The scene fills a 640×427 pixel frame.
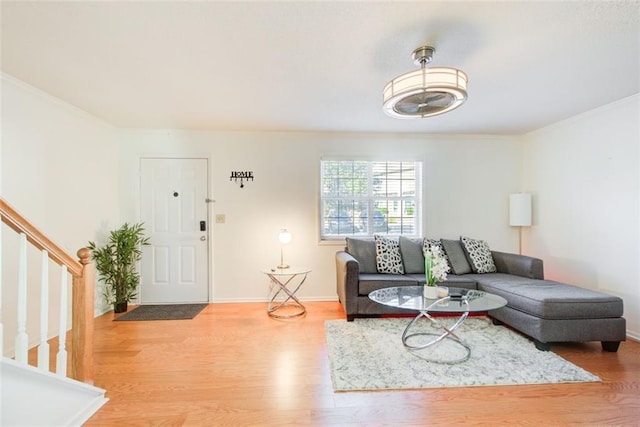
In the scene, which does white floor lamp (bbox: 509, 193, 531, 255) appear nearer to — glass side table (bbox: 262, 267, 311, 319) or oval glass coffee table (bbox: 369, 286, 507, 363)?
oval glass coffee table (bbox: 369, 286, 507, 363)

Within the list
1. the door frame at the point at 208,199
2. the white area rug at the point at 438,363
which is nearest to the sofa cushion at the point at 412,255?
the white area rug at the point at 438,363

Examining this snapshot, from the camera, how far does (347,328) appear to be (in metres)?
2.91

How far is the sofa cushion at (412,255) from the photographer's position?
11.4ft

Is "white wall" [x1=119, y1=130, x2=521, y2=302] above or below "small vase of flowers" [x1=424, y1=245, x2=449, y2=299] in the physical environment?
above

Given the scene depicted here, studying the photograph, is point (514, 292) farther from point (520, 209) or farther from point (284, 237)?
point (284, 237)

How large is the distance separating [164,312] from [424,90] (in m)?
3.65

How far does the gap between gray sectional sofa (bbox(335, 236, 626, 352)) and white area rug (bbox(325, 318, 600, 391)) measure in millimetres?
228

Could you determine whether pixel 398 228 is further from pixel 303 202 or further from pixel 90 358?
pixel 90 358

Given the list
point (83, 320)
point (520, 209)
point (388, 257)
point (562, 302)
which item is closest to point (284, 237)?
point (388, 257)

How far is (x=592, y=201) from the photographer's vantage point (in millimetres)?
3146

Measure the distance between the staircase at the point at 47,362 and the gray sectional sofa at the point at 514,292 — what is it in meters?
2.18

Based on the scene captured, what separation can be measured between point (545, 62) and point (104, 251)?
15.2ft

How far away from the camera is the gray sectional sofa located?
236 centimetres

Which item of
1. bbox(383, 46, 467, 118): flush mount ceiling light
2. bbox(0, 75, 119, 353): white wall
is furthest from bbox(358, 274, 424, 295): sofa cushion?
bbox(0, 75, 119, 353): white wall
